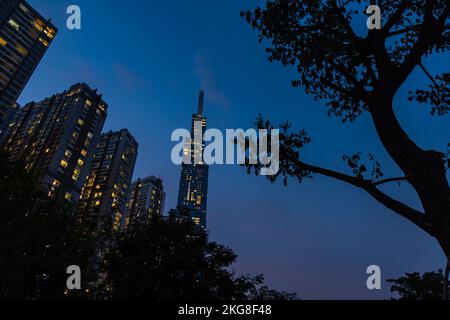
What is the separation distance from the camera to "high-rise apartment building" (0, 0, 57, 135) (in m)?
169

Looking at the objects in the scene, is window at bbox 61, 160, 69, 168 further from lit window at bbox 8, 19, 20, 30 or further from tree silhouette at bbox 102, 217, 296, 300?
tree silhouette at bbox 102, 217, 296, 300

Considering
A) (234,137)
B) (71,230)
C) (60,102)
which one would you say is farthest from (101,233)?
(60,102)

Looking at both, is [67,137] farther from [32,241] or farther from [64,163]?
[32,241]

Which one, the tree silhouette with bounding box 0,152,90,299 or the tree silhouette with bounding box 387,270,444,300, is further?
the tree silhouette with bounding box 387,270,444,300

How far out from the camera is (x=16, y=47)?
179 m

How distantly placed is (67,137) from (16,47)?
2793 inches

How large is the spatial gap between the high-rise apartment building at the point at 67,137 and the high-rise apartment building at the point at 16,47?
64.4ft

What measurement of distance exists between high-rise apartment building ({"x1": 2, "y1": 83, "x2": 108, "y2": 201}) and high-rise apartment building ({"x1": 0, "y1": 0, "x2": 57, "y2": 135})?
1963cm

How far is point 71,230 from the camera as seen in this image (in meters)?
21.2

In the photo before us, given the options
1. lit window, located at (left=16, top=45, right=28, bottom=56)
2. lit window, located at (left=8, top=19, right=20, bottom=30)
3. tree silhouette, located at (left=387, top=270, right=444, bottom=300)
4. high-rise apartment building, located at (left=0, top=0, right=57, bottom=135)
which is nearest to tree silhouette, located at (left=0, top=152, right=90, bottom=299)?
tree silhouette, located at (left=387, top=270, right=444, bottom=300)

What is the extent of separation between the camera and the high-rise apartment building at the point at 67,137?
6150 inches
